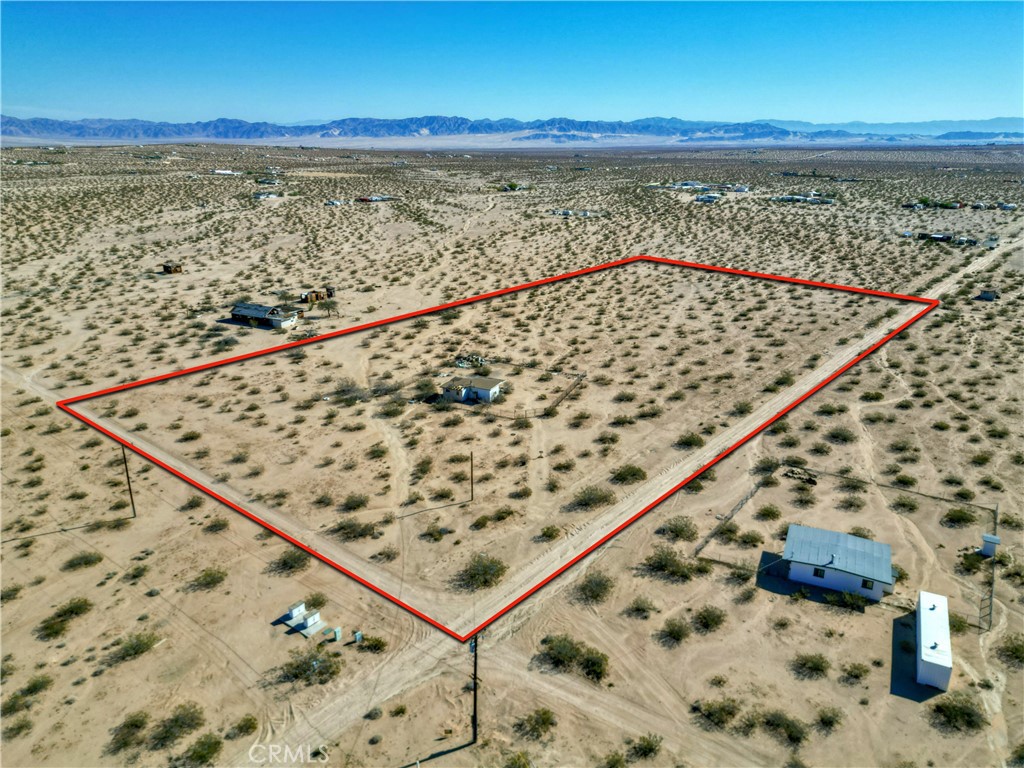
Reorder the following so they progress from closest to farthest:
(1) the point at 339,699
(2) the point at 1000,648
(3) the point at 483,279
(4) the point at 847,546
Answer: (1) the point at 339,699
(2) the point at 1000,648
(4) the point at 847,546
(3) the point at 483,279

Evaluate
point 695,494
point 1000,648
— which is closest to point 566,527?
point 695,494

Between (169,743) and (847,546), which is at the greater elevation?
(847,546)

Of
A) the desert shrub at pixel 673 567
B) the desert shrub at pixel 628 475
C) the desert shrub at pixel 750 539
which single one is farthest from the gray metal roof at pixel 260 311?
the desert shrub at pixel 750 539

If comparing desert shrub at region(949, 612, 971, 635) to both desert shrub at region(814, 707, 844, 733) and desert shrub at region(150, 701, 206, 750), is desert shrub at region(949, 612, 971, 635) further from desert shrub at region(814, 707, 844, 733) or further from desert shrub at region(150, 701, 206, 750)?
desert shrub at region(150, 701, 206, 750)

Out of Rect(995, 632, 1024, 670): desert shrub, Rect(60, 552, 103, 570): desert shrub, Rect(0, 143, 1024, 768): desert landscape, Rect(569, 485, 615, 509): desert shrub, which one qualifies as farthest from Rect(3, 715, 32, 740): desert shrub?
Rect(995, 632, 1024, 670): desert shrub

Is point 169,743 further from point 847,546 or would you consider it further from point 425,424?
point 847,546

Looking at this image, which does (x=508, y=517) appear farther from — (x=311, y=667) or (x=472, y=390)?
(x=472, y=390)

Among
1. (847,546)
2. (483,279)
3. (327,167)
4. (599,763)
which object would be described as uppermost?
(327,167)
